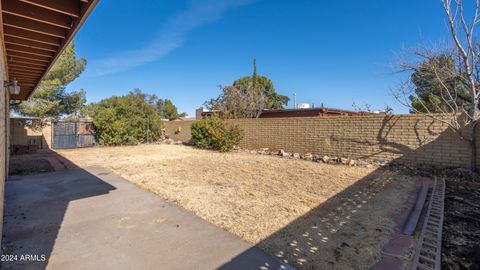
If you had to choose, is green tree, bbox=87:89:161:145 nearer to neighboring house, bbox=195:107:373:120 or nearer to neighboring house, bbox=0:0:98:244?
neighboring house, bbox=195:107:373:120

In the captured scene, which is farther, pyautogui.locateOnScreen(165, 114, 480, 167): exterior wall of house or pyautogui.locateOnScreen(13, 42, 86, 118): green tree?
pyautogui.locateOnScreen(13, 42, 86, 118): green tree

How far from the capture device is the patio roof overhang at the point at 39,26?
2785 millimetres

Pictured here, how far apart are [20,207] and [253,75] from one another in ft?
89.8

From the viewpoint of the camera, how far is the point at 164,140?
18062 millimetres

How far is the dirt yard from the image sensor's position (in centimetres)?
291

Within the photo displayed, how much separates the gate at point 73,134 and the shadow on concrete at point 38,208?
8.70 m

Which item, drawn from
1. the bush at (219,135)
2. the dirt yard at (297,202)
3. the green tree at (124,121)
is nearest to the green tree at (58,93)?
the green tree at (124,121)

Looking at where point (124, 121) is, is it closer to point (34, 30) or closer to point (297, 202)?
point (34, 30)

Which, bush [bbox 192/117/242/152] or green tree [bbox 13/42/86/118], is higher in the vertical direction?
green tree [bbox 13/42/86/118]

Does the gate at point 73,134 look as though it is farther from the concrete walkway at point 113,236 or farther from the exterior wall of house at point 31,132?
the concrete walkway at point 113,236

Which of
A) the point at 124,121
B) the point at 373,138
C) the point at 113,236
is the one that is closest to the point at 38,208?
the point at 113,236

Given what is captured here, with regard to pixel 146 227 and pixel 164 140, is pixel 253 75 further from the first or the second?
pixel 146 227

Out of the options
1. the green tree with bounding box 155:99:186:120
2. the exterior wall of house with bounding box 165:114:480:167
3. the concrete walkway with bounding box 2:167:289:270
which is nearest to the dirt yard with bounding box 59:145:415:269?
the concrete walkway with bounding box 2:167:289:270

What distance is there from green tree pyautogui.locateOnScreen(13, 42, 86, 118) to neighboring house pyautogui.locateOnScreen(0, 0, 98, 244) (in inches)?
392
